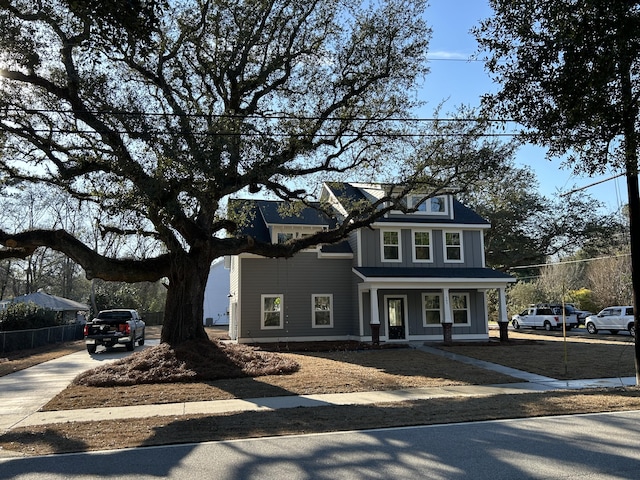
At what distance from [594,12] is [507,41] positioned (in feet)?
5.66

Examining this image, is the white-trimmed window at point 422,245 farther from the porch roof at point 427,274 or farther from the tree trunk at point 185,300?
the tree trunk at point 185,300

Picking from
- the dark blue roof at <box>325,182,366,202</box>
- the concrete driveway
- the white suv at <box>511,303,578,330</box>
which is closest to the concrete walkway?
the concrete driveway

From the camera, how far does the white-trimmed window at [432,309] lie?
2542cm

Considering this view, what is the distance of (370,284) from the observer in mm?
23203

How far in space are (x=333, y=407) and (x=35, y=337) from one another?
21.5 meters

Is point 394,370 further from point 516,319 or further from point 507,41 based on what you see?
point 516,319

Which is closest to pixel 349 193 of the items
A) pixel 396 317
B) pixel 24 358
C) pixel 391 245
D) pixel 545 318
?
pixel 391 245

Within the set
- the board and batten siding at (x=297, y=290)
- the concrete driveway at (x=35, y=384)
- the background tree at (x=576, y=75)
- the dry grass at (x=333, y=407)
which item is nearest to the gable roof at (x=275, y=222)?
the board and batten siding at (x=297, y=290)

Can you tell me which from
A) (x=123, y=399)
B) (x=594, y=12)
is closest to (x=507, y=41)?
(x=594, y=12)

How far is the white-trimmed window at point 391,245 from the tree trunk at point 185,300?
1142cm

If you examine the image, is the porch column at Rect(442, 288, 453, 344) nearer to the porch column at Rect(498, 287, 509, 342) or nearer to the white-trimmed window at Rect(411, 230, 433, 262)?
the white-trimmed window at Rect(411, 230, 433, 262)

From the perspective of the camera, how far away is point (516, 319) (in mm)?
38188

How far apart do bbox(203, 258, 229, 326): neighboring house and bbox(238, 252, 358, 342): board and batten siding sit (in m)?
27.8

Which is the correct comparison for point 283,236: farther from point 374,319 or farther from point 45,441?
point 45,441
